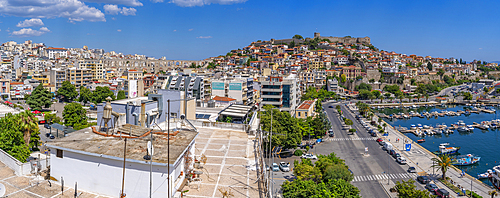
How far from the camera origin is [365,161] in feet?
89.5

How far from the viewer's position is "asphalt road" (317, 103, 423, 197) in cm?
2183

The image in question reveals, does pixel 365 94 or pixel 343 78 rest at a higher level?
pixel 343 78

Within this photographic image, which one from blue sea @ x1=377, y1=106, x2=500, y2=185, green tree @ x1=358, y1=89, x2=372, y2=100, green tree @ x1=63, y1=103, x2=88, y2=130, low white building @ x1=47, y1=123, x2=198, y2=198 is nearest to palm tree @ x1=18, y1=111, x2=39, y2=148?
green tree @ x1=63, y1=103, x2=88, y2=130

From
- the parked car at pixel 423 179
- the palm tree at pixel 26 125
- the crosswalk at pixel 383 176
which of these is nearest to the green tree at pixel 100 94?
the palm tree at pixel 26 125

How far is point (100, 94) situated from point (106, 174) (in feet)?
160

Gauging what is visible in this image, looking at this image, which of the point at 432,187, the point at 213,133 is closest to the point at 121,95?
the point at 213,133

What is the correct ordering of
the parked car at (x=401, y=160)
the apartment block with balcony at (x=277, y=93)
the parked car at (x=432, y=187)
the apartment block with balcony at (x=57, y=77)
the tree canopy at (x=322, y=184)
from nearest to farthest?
the tree canopy at (x=322, y=184)
the parked car at (x=432, y=187)
the parked car at (x=401, y=160)
the apartment block with balcony at (x=277, y=93)
the apartment block with balcony at (x=57, y=77)

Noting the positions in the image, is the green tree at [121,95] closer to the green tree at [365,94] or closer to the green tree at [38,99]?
the green tree at [38,99]

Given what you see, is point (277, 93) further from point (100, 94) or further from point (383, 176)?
point (100, 94)

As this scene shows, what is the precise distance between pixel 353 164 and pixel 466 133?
93.3 ft

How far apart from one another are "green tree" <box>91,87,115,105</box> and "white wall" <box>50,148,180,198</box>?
46.5m

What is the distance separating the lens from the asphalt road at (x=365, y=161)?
21.8 m

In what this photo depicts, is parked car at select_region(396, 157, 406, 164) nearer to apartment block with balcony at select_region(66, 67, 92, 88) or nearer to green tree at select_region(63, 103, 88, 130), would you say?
green tree at select_region(63, 103, 88, 130)

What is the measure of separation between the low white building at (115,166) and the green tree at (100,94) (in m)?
46.4
